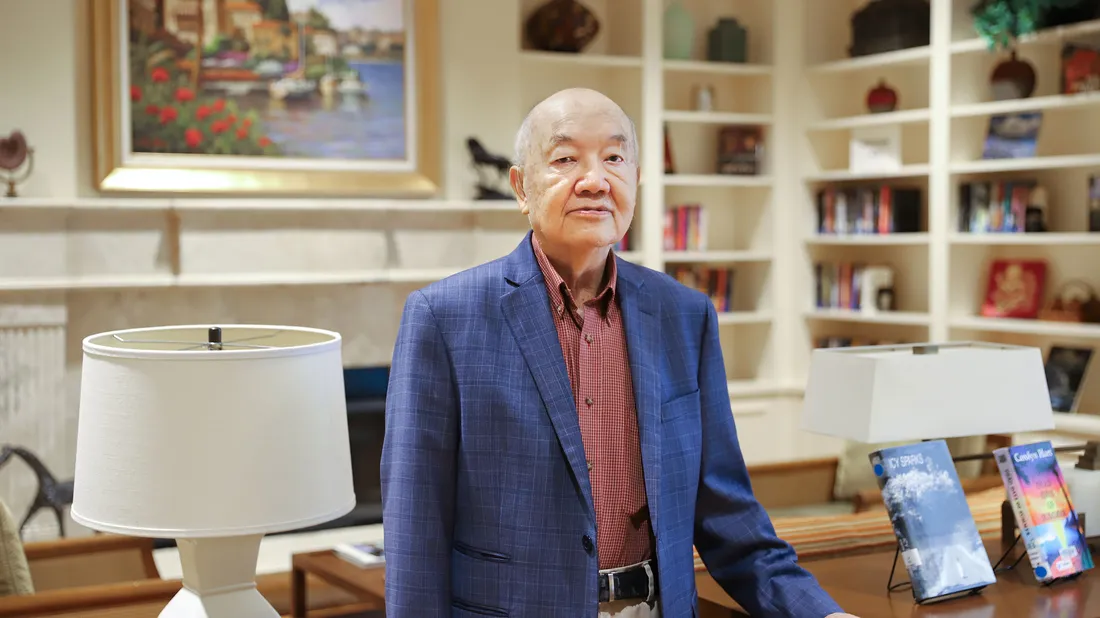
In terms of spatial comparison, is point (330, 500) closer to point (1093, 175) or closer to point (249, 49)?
point (249, 49)

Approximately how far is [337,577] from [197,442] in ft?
6.81

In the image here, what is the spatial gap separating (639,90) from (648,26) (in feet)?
1.07

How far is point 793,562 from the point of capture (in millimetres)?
1854

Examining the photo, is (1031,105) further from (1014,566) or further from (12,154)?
(12,154)

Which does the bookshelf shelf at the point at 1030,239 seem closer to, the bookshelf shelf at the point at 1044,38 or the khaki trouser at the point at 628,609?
the bookshelf shelf at the point at 1044,38

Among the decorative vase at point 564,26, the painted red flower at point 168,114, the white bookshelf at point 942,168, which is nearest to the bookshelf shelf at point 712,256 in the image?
the white bookshelf at point 942,168

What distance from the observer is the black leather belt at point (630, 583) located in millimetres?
1706

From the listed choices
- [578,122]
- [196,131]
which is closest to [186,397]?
[578,122]

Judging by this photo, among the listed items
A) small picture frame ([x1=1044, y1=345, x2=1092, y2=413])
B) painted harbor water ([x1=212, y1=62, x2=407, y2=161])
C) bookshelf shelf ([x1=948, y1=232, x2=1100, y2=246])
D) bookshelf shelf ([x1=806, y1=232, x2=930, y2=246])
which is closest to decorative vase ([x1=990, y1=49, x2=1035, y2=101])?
bookshelf shelf ([x1=948, y1=232, x2=1100, y2=246])

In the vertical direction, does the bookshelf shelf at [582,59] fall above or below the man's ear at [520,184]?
above

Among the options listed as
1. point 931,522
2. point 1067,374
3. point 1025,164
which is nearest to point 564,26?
point 1025,164

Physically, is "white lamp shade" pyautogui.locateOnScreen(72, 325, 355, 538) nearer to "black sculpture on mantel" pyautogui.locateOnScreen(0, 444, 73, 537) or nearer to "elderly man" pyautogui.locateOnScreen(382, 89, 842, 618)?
"elderly man" pyautogui.locateOnScreen(382, 89, 842, 618)

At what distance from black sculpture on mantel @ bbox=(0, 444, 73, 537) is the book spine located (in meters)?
3.57

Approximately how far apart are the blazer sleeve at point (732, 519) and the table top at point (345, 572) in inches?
70.8
